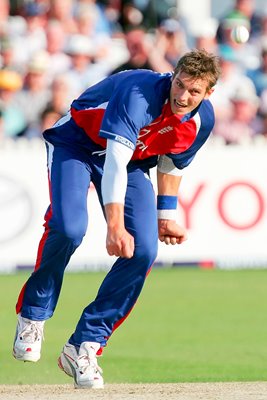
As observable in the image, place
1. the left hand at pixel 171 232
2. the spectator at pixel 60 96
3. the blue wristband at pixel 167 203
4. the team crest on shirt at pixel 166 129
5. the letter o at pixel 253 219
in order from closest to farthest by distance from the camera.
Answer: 1. the team crest on shirt at pixel 166 129
2. the left hand at pixel 171 232
3. the blue wristband at pixel 167 203
4. the letter o at pixel 253 219
5. the spectator at pixel 60 96

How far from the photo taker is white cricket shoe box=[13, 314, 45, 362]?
6926mm

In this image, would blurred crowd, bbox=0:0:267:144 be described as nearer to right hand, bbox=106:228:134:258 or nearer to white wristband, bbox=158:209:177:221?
white wristband, bbox=158:209:177:221

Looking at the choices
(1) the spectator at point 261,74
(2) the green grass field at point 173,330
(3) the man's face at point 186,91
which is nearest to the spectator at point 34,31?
(1) the spectator at point 261,74

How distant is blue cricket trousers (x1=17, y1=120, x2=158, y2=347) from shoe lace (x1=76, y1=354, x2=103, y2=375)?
0.12 metres

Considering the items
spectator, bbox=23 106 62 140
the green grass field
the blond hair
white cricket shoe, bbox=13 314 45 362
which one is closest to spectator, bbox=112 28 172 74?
spectator, bbox=23 106 62 140

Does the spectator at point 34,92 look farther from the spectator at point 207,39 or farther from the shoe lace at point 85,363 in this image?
the shoe lace at point 85,363

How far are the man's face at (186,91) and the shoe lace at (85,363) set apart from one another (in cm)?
163

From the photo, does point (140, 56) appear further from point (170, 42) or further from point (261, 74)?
point (261, 74)

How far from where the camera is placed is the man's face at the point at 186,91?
6250 mm

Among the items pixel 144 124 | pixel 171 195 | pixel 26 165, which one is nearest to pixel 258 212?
pixel 26 165

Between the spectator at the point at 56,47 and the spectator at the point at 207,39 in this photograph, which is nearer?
the spectator at the point at 56,47

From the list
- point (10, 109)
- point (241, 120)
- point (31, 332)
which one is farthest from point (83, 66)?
point (31, 332)

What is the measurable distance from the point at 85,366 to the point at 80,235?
2.75 ft

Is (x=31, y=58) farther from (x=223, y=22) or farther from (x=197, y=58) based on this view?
(x=197, y=58)
